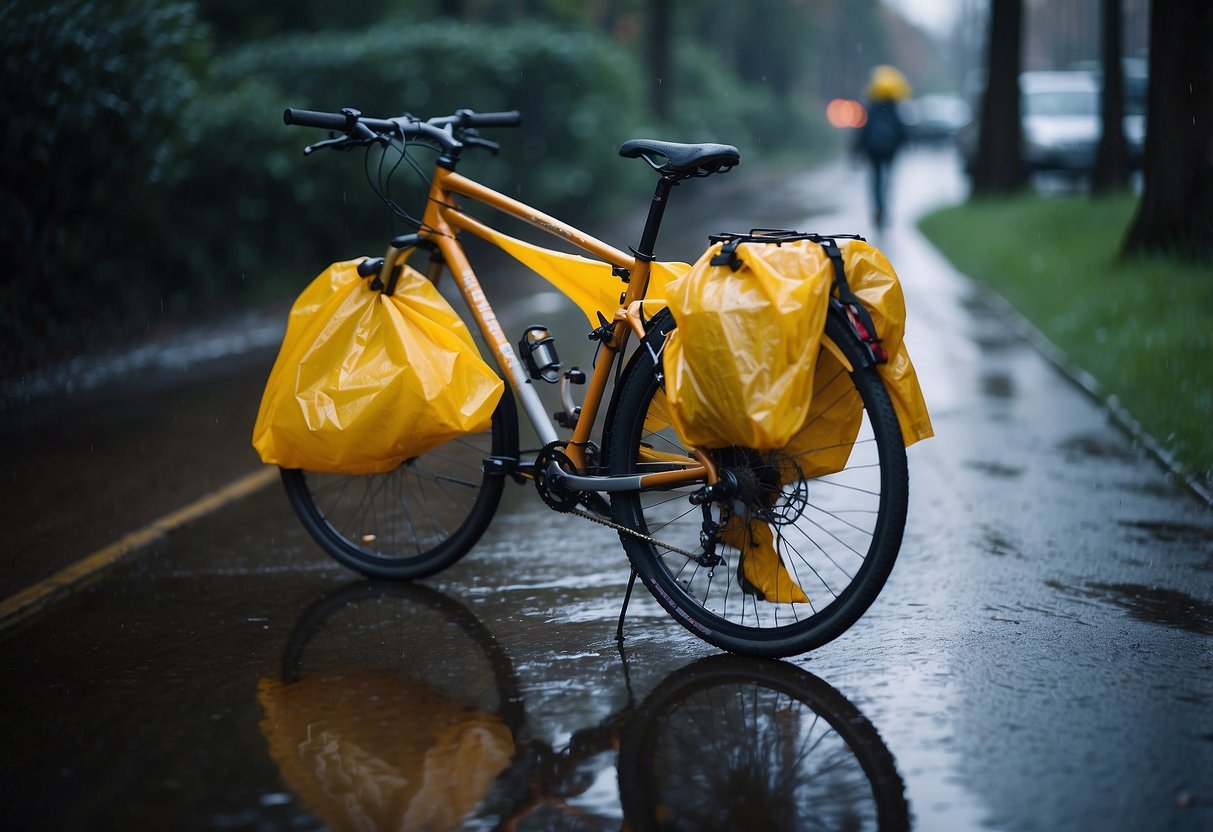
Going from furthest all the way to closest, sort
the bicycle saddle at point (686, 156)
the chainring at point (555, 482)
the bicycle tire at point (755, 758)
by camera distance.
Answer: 1. the chainring at point (555, 482)
2. the bicycle saddle at point (686, 156)
3. the bicycle tire at point (755, 758)

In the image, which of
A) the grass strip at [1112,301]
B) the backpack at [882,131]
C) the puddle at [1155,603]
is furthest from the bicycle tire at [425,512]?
the backpack at [882,131]

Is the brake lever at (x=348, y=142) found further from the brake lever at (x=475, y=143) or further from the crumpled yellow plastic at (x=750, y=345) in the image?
the crumpled yellow plastic at (x=750, y=345)

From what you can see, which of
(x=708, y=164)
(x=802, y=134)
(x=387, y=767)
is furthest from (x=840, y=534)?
(x=802, y=134)

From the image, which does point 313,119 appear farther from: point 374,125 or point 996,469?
point 996,469

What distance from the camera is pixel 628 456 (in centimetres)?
453

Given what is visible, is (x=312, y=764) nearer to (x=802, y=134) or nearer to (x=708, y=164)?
(x=708, y=164)

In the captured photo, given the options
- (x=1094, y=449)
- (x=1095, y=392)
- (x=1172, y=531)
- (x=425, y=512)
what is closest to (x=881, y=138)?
(x=1095, y=392)

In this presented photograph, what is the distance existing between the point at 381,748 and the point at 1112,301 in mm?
8914

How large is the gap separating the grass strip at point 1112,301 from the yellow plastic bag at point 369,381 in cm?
364

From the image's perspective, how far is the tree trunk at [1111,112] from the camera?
755 inches

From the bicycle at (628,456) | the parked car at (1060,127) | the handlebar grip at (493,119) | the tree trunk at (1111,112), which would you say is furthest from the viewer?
the parked car at (1060,127)

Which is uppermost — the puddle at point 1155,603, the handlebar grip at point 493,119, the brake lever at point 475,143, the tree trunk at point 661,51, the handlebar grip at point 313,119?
the tree trunk at point 661,51

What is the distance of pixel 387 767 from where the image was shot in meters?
3.69

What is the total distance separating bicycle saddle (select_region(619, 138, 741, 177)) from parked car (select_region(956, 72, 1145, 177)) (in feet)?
65.8
